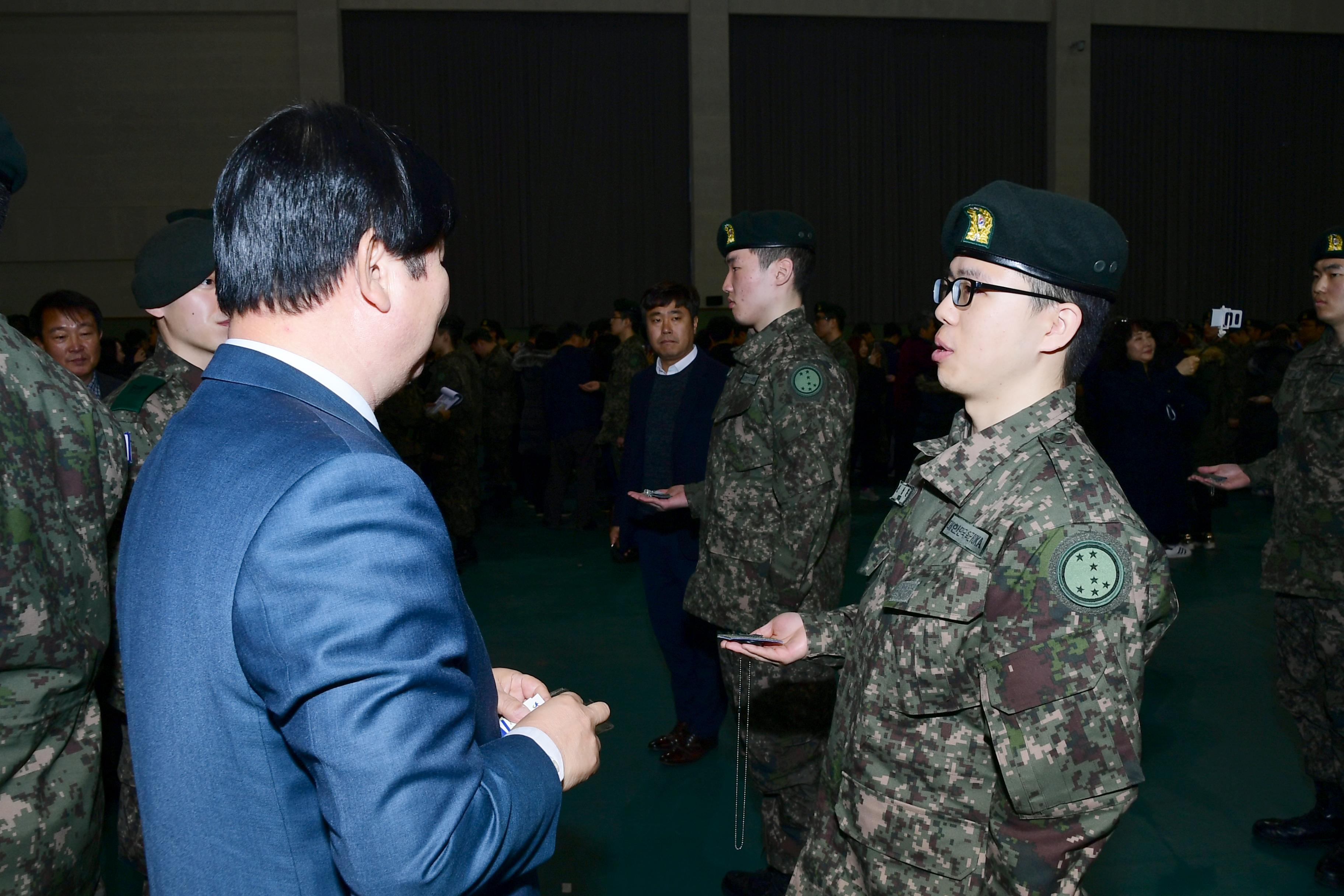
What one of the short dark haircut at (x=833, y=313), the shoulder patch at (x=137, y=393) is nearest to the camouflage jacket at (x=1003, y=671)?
the shoulder patch at (x=137, y=393)

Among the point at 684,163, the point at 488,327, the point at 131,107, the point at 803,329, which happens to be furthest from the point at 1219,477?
the point at 131,107

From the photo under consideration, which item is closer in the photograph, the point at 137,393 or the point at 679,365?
the point at 137,393

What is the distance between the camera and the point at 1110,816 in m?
1.29

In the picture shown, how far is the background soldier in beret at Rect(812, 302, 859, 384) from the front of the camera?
764 cm

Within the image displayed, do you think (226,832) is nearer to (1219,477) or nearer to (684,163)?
(1219,477)

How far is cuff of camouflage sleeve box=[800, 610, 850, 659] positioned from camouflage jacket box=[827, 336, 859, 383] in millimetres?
5760

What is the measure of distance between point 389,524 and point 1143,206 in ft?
54.0

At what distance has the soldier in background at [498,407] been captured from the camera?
8359 mm

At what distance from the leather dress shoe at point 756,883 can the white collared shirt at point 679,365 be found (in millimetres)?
1847

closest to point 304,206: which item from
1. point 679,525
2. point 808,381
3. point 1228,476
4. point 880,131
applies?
point 808,381

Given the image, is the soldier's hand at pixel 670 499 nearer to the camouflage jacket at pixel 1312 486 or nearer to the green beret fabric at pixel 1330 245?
the camouflage jacket at pixel 1312 486

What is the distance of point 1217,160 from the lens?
50.0 feet

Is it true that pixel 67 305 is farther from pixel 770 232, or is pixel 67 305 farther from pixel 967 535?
pixel 967 535

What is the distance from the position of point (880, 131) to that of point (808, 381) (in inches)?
501
